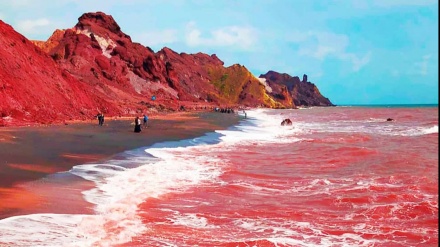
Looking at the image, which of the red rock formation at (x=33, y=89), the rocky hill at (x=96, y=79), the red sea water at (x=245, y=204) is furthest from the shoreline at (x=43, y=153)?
the rocky hill at (x=96, y=79)

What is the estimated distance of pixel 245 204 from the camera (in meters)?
11.8

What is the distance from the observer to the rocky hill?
112 ft

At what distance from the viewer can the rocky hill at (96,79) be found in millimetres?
34094

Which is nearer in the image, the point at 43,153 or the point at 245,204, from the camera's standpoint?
the point at 245,204

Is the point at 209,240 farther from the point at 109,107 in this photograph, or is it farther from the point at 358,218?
the point at 109,107

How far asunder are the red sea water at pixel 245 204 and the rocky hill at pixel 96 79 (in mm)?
16927

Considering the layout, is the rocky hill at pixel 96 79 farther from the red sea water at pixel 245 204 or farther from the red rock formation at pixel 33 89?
the red sea water at pixel 245 204

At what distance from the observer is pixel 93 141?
77.4ft

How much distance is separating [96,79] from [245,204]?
69834 mm

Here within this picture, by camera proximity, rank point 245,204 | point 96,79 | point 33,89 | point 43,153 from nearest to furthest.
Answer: point 245,204 → point 43,153 → point 33,89 → point 96,79

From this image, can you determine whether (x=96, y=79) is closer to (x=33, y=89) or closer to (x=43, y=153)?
(x=33, y=89)

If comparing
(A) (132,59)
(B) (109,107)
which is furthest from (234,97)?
(B) (109,107)

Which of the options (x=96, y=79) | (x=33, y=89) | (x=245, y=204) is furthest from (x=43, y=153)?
(x=96, y=79)

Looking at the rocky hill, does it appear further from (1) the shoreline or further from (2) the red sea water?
(2) the red sea water
